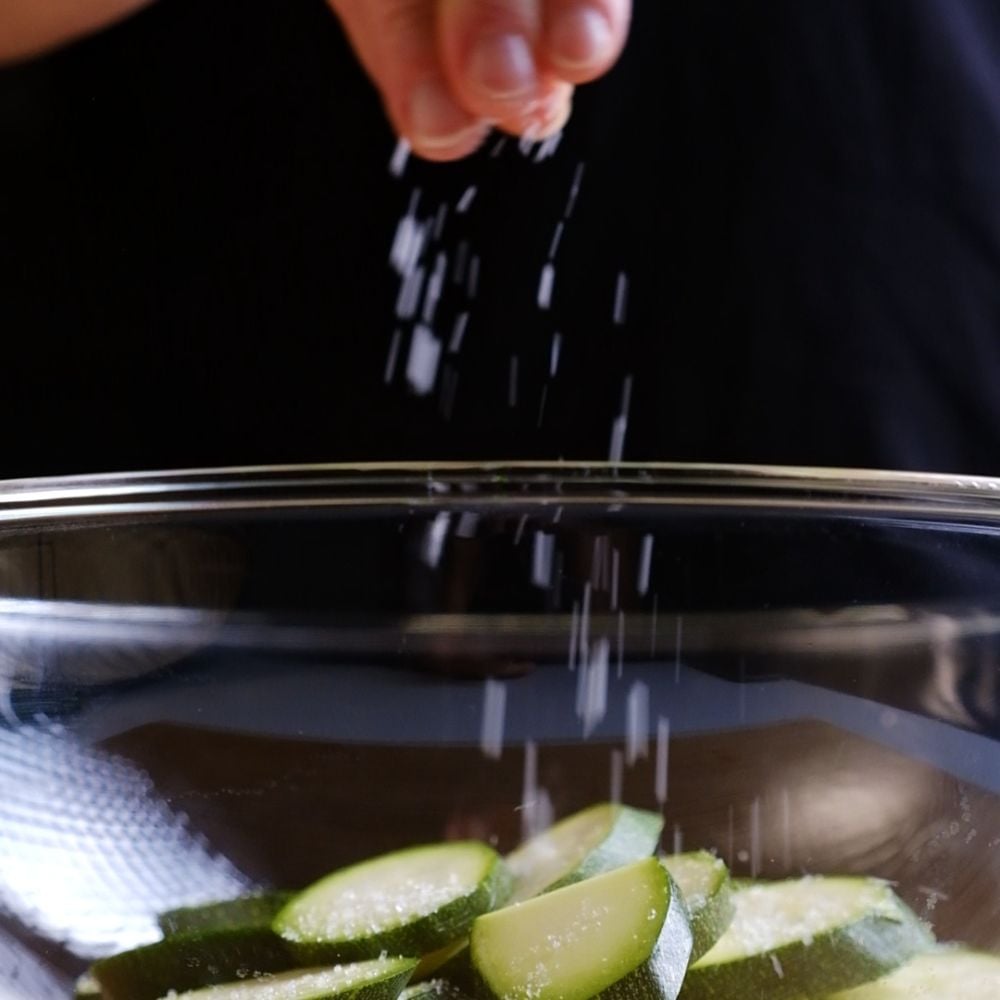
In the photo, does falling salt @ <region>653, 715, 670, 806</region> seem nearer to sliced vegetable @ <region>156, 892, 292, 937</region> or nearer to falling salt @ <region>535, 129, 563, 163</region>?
sliced vegetable @ <region>156, 892, 292, 937</region>

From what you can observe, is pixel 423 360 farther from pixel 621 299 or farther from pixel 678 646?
pixel 678 646

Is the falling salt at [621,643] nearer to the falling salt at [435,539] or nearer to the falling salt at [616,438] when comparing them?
the falling salt at [435,539]

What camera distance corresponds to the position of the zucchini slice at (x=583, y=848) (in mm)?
477

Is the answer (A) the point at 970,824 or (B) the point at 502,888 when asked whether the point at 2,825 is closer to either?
(B) the point at 502,888

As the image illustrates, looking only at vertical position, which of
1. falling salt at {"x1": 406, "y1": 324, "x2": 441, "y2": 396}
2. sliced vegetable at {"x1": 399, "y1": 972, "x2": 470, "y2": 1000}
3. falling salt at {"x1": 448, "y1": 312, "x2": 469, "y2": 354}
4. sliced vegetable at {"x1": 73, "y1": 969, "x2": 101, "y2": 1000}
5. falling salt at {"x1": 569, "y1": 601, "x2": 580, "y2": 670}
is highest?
falling salt at {"x1": 448, "y1": 312, "x2": 469, "y2": 354}

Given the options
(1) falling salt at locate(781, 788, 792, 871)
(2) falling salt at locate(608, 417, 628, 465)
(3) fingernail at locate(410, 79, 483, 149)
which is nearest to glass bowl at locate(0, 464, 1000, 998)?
(1) falling salt at locate(781, 788, 792, 871)

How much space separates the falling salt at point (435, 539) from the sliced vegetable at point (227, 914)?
0.18 m

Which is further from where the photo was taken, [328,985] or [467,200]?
[467,200]

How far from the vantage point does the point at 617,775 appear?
1.69ft

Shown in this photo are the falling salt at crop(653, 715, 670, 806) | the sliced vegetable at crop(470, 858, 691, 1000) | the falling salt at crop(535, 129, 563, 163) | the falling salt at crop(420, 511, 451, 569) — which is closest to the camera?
the sliced vegetable at crop(470, 858, 691, 1000)

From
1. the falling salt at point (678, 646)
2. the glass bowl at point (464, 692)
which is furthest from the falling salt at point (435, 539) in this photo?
the falling salt at point (678, 646)

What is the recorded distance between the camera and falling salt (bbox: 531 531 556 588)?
0.61 m

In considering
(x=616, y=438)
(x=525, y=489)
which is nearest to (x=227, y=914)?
(x=525, y=489)

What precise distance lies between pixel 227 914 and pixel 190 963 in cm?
4
